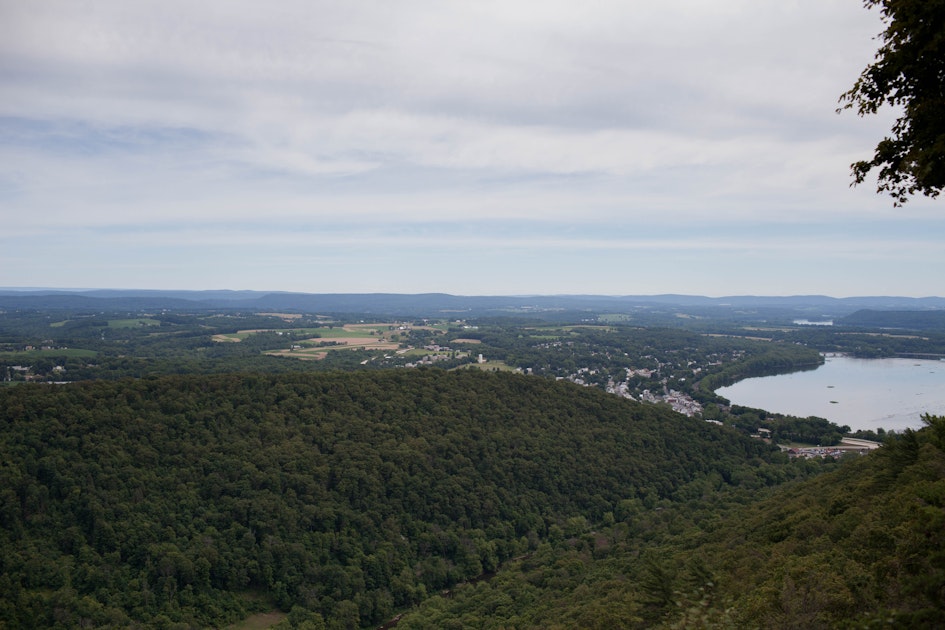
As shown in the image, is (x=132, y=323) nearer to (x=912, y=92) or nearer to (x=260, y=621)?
(x=260, y=621)

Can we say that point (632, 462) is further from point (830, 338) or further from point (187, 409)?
point (830, 338)

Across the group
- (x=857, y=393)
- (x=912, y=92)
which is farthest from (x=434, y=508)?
(x=857, y=393)

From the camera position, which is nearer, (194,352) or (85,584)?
(85,584)

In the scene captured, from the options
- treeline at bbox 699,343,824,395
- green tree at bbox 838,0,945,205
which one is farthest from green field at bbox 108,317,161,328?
green tree at bbox 838,0,945,205

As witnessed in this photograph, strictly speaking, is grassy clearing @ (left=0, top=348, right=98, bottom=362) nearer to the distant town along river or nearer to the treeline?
the treeline

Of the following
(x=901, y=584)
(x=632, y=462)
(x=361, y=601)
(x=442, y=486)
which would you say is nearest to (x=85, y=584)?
(x=361, y=601)

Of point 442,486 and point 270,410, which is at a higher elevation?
point 270,410

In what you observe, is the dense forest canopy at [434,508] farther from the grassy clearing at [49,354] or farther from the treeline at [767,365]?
the grassy clearing at [49,354]
